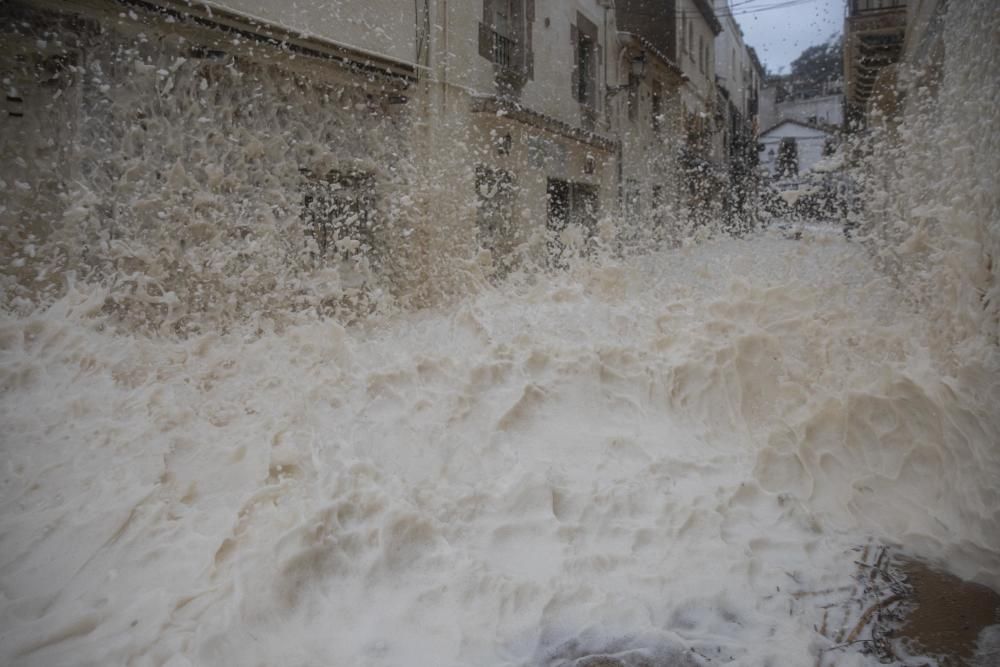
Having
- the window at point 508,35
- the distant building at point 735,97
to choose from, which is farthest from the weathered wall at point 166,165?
the distant building at point 735,97

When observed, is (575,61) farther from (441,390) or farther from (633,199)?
(441,390)

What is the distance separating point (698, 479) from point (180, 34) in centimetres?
385

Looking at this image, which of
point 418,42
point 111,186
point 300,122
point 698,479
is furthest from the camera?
point 418,42

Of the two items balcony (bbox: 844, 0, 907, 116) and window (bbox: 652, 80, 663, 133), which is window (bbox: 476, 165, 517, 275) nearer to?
balcony (bbox: 844, 0, 907, 116)

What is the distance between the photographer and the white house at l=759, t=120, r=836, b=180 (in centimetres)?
1939

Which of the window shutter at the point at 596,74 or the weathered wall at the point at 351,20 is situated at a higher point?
the window shutter at the point at 596,74

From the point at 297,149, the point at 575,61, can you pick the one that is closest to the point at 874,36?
the point at 575,61

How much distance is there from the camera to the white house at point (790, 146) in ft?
63.6

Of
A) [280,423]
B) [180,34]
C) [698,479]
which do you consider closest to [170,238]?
[180,34]

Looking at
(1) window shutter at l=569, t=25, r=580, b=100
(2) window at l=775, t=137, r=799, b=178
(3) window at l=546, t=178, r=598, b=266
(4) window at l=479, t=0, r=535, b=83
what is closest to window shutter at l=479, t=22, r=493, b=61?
(4) window at l=479, t=0, r=535, b=83

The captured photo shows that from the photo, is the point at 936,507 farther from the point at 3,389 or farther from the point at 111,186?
the point at 111,186

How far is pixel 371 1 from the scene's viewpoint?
5.16 meters

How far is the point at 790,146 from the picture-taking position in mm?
19672

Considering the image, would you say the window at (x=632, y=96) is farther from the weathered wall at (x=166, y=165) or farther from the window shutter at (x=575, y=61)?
the weathered wall at (x=166, y=165)
